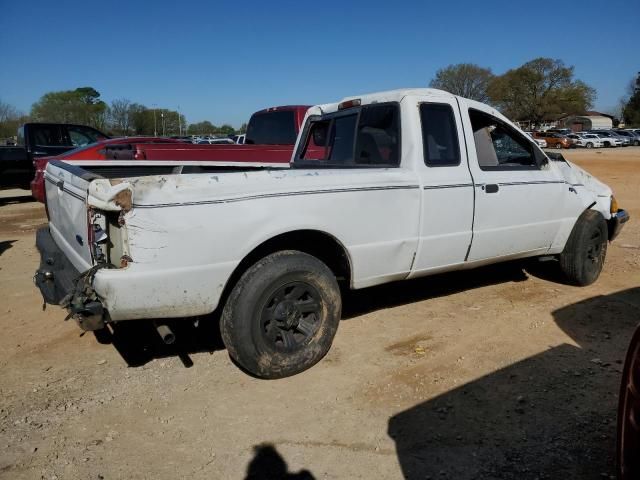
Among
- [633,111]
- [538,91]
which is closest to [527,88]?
[538,91]

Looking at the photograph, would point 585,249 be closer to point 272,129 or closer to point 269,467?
point 269,467

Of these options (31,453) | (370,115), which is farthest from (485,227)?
(31,453)

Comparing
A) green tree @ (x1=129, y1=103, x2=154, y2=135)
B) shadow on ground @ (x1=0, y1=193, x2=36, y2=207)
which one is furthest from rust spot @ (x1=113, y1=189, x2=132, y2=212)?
green tree @ (x1=129, y1=103, x2=154, y2=135)

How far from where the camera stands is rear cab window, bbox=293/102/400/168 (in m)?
4.24

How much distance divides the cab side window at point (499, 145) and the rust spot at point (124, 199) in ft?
9.74

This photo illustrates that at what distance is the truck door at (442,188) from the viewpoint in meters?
4.06

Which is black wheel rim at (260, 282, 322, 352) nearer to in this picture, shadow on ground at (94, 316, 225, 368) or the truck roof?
shadow on ground at (94, 316, 225, 368)

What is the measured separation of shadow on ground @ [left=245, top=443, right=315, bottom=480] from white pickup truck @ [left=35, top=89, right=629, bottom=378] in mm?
700

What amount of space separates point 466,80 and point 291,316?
254 feet

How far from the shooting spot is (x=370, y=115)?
4473mm

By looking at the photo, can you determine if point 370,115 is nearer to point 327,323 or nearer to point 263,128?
point 327,323

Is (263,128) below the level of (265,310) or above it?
above

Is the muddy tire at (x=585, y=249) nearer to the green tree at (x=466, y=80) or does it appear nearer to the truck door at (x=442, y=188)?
the truck door at (x=442, y=188)

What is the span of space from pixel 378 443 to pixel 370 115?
2.68 meters
